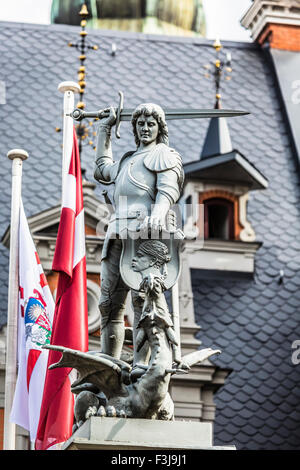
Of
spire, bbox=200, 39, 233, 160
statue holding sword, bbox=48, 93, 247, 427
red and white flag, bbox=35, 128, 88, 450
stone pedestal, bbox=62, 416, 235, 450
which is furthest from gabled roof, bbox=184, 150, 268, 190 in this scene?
stone pedestal, bbox=62, 416, 235, 450

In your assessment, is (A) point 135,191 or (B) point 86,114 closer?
(A) point 135,191

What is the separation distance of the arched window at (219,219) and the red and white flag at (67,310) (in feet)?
31.5

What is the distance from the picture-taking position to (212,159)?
2742 centimetres

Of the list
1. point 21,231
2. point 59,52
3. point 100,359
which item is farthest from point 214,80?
point 100,359

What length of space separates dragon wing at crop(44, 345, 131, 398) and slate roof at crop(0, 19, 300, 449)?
13144 mm

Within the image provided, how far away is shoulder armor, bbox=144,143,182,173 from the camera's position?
1191 cm

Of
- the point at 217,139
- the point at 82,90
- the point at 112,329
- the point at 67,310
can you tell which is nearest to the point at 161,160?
the point at 112,329

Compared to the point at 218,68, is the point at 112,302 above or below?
below

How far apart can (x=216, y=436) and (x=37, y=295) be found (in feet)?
23.9

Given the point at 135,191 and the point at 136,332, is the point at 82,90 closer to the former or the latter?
the point at 135,191

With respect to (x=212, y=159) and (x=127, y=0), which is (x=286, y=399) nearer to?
(x=212, y=159)

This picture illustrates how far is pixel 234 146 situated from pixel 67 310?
42.7ft

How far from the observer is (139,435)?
1100cm

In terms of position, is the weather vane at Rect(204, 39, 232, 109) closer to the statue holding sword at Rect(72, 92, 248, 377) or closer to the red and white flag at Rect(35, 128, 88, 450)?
the red and white flag at Rect(35, 128, 88, 450)
